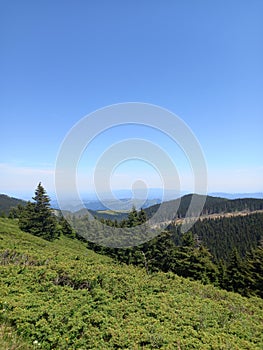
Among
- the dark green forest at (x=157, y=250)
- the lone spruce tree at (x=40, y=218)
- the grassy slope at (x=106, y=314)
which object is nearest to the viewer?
the grassy slope at (x=106, y=314)

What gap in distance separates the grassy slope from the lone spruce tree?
2775 centimetres

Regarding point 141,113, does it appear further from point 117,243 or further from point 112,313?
point 117,243

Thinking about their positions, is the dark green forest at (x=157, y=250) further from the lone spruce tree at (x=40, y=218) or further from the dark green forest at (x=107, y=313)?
the dark green forest at (x=107, y=313)

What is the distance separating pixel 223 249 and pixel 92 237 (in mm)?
62776

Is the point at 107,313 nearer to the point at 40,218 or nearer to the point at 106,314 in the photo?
the point at 106,314

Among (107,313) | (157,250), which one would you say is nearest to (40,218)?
(157,250)

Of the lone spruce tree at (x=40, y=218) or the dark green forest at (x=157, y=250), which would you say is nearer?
the dark green forest at (x=157, y=250)

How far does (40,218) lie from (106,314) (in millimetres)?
33546

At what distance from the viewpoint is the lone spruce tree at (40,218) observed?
35369 mm

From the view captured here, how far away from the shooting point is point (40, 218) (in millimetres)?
36594

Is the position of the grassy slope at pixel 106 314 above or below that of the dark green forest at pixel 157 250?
above

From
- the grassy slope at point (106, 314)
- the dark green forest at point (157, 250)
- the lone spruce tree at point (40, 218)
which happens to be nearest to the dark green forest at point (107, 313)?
the grassy slope at point (106, 314)

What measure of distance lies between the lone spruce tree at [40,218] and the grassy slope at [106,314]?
27753 millimetres

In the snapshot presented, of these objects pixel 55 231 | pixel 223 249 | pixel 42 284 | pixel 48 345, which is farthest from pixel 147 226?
pixel 223 249
